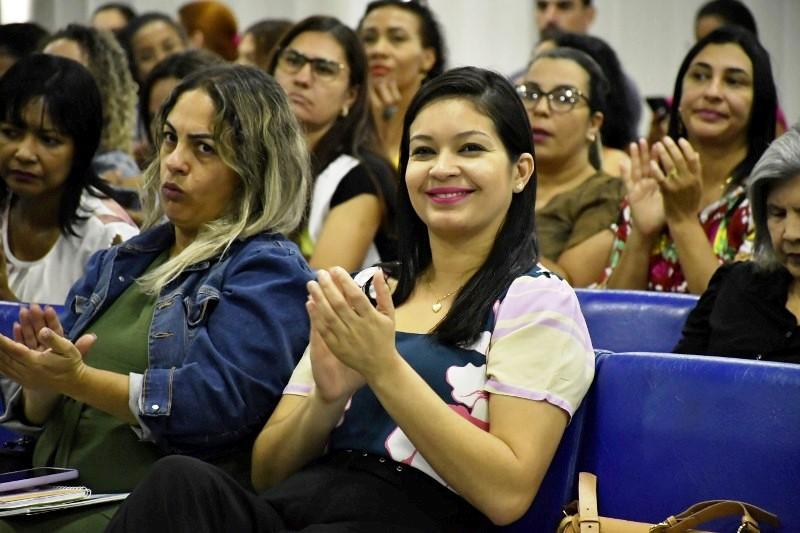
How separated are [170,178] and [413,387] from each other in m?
0.80

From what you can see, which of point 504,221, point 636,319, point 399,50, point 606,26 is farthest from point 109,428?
point 606,26

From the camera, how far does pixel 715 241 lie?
3.15 metres

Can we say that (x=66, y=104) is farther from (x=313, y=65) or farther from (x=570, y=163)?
(x=570, y=163)

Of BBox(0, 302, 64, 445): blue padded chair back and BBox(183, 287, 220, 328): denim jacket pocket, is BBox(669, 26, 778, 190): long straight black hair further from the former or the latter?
BBox(0, 302, 64, 445): blue padded chair back

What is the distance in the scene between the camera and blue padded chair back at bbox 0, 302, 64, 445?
2691 millimetres

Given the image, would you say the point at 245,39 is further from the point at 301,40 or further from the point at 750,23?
the point at 750,23

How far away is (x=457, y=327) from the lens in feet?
6.77

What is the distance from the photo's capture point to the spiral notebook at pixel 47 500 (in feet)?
6.88

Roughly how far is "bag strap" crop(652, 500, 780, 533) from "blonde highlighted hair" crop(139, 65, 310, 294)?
96 cm

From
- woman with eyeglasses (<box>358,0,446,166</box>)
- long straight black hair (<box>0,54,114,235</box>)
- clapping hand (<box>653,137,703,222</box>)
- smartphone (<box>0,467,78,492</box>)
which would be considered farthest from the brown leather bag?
woman with eyeglasses (<box>358,0,446,166</box>)

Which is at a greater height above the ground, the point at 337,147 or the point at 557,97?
the point at 557,97

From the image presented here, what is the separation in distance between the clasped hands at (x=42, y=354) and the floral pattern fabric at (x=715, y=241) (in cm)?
157

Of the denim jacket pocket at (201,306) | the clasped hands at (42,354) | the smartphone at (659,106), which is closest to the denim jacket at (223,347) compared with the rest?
the denim jacket pocket at (201,306)

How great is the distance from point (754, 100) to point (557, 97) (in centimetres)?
63
